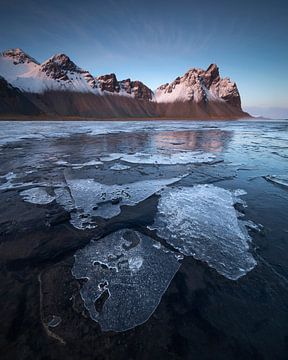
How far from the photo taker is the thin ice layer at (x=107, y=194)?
177 inches

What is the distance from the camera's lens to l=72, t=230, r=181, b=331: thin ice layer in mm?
2156

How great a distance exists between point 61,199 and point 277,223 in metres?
4.53

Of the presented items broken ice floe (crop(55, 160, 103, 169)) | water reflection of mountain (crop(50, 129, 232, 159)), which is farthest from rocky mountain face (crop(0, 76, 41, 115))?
broken ice floe (crop(55, 160, 103, 169))

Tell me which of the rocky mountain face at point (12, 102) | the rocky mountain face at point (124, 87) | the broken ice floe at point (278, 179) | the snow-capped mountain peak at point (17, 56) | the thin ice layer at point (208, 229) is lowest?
the rocky mountain face at point (12, 102)

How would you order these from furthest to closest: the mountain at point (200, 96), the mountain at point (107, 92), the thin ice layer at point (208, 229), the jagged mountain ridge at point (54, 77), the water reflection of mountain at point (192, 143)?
the mountain at point (200, 96), the jagged mountain ridge at point (54, 77), the mountain at point (107, 92), the water reflection of mountain at point (192, 143), the thin ice layer at point (208, 229)

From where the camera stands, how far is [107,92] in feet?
462

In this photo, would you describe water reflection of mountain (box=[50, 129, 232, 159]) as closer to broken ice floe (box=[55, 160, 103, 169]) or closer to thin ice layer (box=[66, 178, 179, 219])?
broken ice floe (box=[55, 160, 103, 169])

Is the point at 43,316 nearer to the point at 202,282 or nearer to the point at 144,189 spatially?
the point at 202,282

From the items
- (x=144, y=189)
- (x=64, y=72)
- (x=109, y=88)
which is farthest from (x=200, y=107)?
(x=144, y=189)

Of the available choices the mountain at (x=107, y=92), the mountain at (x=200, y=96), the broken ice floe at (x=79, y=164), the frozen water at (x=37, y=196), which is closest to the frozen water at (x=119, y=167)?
the broken ice floe at (x=79, y=164)

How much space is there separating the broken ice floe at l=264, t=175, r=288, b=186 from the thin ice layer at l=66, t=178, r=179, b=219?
2972 mm

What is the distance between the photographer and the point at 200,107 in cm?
15362

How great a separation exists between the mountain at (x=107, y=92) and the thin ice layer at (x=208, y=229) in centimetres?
9267

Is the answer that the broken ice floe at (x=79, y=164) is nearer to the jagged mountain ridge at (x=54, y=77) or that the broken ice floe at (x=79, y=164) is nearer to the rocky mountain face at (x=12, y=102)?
the rocky mountain face at (x=12, y=102)
